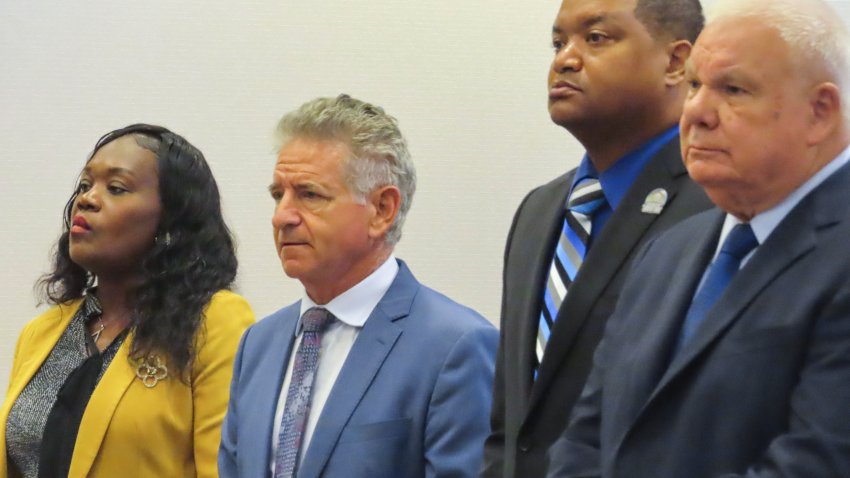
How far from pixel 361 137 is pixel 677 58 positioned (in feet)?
2.34

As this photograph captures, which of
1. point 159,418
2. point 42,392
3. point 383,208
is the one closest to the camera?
point 383,208

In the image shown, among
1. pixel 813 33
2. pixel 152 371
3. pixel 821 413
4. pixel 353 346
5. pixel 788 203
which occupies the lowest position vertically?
pixel 152 371

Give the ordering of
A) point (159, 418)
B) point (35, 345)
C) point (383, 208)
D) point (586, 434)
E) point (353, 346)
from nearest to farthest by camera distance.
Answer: point (586, 434) → point (353, 346) → point (383, 208) → point (159, 418) → point (35, 345)

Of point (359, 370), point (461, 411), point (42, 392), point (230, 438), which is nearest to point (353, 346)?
point (359, 370)

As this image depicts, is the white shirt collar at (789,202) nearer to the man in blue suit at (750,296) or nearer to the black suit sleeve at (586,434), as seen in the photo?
the man in blue suit at (750,296)

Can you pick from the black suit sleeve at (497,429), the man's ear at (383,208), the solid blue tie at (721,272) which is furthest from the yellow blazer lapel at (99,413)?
the solid blue tie at (721,272)

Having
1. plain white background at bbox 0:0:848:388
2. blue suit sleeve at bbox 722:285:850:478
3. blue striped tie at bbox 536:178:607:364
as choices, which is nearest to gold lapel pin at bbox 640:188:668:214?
blue striped tie at bbox 536:178:607:364

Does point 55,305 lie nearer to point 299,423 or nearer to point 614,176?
point 299,423

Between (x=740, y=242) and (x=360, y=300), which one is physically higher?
(x=740, y=242)

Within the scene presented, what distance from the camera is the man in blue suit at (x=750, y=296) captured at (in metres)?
1.68

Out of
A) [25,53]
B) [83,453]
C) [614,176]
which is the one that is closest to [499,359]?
[614,176]

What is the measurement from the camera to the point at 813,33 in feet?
5.99

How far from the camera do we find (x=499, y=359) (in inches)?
98.3

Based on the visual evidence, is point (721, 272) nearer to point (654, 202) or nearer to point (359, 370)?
point (654, 202)
